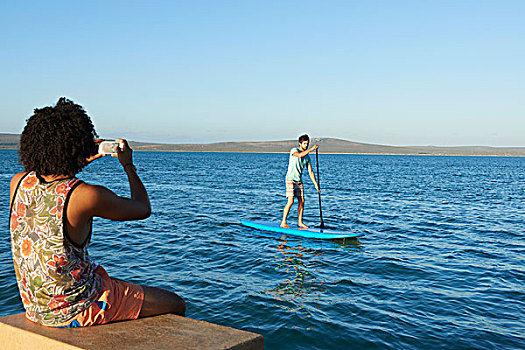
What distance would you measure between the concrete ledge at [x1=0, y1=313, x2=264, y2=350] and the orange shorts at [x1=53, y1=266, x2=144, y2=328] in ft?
0.16

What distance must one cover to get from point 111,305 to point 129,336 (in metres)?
0.31

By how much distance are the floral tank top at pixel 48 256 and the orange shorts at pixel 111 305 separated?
0.19 ft

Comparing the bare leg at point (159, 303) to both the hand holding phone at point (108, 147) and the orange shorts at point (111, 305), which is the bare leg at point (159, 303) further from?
the hand holding phone at point (108, 147)

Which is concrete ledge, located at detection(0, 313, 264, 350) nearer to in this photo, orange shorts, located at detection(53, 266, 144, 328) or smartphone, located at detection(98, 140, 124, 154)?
orange shorts, located at detection(53, 266, 144, 328)

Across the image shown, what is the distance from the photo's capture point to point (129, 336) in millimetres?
3488

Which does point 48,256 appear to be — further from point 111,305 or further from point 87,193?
point 111,305

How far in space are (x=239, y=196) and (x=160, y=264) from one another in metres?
16.8

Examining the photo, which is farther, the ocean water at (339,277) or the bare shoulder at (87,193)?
the ocean water at (339,277)

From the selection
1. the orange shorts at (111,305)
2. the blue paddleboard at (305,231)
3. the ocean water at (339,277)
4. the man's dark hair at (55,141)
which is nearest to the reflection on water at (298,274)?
the ocean water at (339,277)

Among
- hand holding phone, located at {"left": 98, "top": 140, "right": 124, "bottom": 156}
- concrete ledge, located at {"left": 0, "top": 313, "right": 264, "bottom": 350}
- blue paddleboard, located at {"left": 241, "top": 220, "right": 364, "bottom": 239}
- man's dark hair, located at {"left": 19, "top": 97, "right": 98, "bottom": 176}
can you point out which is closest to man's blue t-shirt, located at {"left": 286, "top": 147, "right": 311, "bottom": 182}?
blue paddleboard, located at {"left": 241, "top": 220, "right": 364, "bottom": 239}

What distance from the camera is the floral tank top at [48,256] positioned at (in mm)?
3229

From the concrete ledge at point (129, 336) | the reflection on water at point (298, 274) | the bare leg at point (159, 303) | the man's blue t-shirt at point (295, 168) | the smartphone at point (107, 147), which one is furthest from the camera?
the man's blue t-shirt at point (295, 168)

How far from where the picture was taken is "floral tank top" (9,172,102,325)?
10.6 ft

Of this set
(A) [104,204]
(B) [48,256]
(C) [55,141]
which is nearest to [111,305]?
(B) [48,256]
